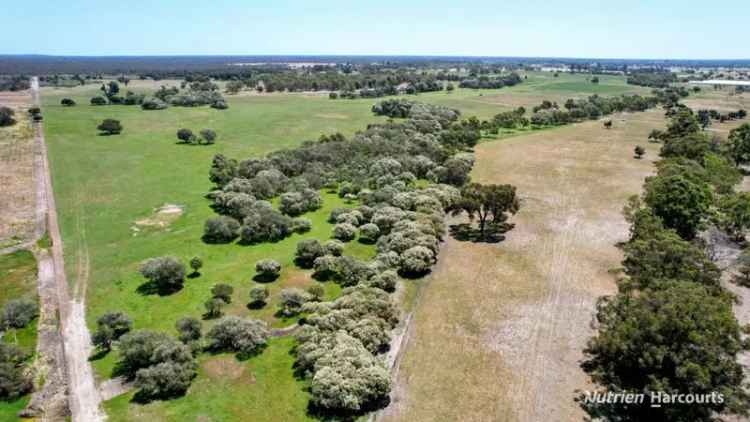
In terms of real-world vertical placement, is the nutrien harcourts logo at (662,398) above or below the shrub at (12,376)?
above

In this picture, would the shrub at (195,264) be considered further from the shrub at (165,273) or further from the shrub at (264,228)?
the shrub at (264,228)

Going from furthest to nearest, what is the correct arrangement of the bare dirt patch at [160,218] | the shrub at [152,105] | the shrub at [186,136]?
the shrub at [152,105], the shrub at [186,136], the bare dirt patch at [160,218]

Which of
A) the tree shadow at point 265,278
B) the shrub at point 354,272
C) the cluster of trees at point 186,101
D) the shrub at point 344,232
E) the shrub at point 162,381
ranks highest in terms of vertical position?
the cluster of trees at point 186,101

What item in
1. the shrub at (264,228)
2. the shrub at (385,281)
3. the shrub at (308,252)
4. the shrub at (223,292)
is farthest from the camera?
the shrub at (264,228)

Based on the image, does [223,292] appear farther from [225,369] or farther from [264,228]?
[264,228]

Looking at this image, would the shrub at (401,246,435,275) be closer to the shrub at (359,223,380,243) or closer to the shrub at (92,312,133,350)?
the shrub at (359,223,380,243)

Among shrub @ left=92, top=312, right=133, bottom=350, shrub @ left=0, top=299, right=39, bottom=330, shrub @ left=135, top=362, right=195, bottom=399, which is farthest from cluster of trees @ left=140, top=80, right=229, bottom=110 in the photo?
shrub @ left=135, top=362, right=195, bottom=399

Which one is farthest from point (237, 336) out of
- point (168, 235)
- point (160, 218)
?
point (160, 218)

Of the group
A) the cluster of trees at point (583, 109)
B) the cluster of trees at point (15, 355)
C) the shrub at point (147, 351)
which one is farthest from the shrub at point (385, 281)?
the cluster of trees at point (583, 109)
